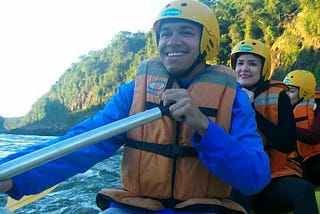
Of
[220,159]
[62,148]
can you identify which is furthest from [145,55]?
[62,148]

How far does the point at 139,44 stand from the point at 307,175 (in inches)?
3160

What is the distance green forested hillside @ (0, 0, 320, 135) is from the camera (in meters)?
23.3

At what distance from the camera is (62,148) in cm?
124

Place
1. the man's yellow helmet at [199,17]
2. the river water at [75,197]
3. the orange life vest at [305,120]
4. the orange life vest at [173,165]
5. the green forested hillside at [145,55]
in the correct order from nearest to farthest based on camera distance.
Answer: the orange life vest at [173,165] → the man's yellow helmet at [199,17] → the orange life vest at [305,120] → the river water at [75,197] → the green forested hillside at [145,55]

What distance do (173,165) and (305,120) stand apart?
248cm

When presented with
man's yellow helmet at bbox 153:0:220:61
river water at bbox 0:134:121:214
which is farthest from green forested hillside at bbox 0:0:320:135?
man's yellow helmet at bbox 153:0:220:61

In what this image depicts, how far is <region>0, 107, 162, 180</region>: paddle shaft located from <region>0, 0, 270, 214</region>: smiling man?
20 centimetres

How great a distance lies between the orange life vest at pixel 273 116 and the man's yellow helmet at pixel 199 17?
3.08 ft

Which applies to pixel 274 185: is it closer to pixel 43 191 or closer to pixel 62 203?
pixel 43 191

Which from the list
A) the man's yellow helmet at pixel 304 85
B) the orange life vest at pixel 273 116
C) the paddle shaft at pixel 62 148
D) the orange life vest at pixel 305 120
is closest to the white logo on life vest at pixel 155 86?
the paddle shaft at pixel 62 148

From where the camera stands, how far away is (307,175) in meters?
3.67

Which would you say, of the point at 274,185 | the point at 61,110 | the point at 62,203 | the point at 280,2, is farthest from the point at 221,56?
the point at 61,110

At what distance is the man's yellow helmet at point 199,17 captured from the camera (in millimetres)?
1916

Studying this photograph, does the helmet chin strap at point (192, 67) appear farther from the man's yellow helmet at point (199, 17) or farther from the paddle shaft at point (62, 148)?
the paddle shaft at point (62, 148)
